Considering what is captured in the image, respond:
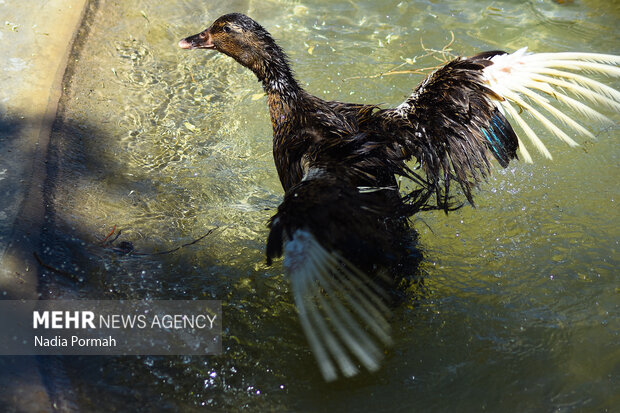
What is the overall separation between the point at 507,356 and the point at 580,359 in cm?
48

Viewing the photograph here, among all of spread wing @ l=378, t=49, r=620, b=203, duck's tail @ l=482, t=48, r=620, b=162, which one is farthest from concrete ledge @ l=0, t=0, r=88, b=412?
duck's tail @ l=482, t=48, r=620, b=162

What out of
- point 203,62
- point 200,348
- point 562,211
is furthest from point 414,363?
point 203,62

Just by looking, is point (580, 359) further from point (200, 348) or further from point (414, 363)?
point (200, 348)

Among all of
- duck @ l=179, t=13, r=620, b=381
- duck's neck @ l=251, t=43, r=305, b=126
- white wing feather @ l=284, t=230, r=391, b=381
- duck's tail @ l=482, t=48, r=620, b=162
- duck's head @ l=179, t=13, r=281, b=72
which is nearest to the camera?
white wing feather @ l=284, t=230, r=391, b=381

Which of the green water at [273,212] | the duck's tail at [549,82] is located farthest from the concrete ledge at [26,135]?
the duck's tail at [549,82]

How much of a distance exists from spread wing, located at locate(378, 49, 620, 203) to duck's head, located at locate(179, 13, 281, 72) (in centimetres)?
123

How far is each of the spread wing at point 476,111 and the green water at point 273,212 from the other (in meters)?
1.08

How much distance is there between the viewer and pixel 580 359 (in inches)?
146

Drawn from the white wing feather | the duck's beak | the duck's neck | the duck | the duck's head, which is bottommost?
the white wing feather

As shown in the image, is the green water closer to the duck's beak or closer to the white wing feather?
the white wing feather

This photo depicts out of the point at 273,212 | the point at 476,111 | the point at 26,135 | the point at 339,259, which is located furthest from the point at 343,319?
the point at 26,135

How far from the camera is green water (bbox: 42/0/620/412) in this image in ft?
11.3

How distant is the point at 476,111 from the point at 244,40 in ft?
6.30

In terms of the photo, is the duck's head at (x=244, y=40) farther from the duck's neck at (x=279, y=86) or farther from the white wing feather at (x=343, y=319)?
the white wing feather at (x=343, y=319)
